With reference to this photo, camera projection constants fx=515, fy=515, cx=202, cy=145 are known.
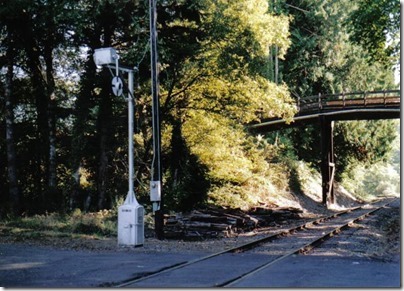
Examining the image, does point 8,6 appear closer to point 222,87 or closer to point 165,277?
point 222,87

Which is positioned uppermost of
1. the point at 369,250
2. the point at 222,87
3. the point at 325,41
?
the point at 325,41

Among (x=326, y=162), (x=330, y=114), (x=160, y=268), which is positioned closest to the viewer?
(x=160, y=268)

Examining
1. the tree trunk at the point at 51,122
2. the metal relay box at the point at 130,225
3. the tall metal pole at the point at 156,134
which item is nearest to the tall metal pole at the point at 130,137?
the metal relay box at the point at 130,225

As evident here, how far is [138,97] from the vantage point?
912 inches

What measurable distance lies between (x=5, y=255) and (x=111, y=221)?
6.85m

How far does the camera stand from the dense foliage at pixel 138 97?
20.6 m

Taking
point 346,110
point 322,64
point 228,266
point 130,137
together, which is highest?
point 322,64

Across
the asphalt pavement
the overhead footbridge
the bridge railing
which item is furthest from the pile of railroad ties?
the bridge railing

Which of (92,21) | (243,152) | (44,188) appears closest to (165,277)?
(92,21)

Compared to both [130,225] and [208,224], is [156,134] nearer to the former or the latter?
[130,225]

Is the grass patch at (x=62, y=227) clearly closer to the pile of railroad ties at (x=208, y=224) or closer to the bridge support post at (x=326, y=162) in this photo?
the pile of railroad ties at (x=208, y=224)

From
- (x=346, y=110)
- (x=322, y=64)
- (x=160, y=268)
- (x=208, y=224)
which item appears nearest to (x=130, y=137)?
(x=160, y=268)

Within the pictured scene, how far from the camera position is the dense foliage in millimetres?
20578

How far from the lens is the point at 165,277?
921cm
